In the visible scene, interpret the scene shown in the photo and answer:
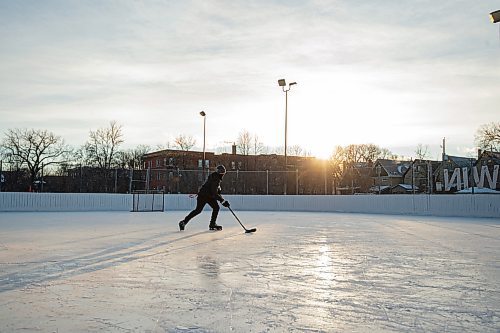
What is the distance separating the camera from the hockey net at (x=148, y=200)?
20344mm

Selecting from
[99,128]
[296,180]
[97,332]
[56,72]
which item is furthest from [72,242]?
[99,128]

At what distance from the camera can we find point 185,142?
55688 millimetres

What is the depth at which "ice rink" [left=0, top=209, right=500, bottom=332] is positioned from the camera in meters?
2.90

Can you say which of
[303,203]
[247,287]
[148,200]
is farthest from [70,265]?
[303,203]

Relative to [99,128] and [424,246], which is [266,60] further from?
[99,128]

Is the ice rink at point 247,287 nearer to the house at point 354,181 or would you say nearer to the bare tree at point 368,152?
the house at point 354,181

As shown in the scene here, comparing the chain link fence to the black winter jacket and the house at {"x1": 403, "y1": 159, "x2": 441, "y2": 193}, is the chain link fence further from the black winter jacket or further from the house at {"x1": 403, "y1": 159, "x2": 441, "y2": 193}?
the black winter jacket

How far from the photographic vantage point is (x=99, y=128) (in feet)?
156

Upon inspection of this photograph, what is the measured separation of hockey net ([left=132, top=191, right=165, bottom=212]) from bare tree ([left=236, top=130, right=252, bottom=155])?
99.0 ft

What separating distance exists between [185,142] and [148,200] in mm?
35485

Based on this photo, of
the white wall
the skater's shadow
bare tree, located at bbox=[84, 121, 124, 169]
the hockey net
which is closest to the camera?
the skater's shadow

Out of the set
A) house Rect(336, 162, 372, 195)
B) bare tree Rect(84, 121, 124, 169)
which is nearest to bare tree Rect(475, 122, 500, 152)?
house Rect(336, 162, 372, 195)

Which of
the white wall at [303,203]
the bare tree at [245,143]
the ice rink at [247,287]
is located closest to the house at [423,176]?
the white wall at [303,203]

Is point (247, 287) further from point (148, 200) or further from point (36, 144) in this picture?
point (36, 144)
